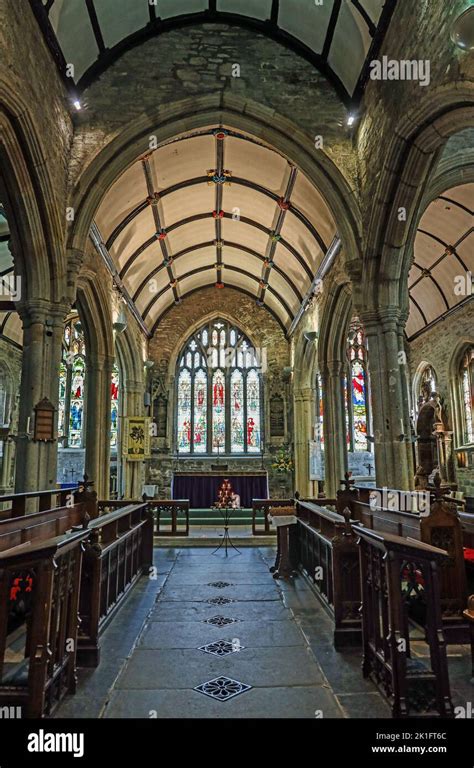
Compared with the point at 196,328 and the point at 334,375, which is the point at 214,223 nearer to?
the point at 196,328

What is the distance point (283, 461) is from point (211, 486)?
2.13m

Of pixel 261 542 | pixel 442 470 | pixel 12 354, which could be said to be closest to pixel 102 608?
pixel 261 542

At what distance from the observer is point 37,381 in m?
6.24

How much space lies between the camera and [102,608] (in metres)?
4.00

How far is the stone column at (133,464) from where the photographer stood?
A: 40.8 feet

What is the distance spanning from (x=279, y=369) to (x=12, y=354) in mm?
7328

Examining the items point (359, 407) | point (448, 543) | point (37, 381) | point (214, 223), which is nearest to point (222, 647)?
point (448, 543)

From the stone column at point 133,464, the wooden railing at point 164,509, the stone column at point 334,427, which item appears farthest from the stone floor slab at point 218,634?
the stone column at point 133,464

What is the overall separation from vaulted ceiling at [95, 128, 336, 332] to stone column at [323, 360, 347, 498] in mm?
2309

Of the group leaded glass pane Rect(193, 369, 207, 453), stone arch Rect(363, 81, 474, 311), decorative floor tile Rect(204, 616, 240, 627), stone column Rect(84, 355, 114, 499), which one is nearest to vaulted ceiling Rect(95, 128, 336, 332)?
leaded glass pane Rect(193, 369, 207, 453)

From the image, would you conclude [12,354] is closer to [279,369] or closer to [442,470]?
[279,369]

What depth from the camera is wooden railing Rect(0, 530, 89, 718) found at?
7.53ft

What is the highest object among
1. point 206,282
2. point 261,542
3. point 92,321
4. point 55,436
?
point 206,282

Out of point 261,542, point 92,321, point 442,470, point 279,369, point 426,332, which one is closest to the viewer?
point 261,542
